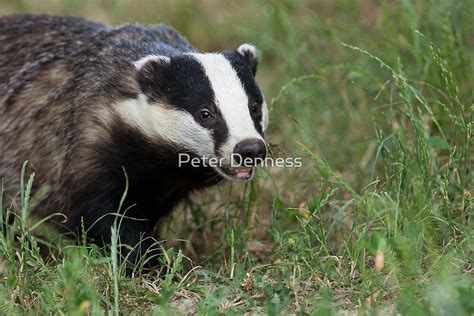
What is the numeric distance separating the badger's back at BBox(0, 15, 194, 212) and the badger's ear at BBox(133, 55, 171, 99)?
9 centimetres

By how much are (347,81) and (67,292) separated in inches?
105

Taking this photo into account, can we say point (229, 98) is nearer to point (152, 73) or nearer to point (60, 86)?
point (152, 73)

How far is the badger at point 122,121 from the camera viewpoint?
3.39m

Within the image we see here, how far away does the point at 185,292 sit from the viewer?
3.14 meters

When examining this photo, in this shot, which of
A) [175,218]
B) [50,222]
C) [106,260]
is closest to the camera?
[106,260]

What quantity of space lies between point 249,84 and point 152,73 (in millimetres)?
376

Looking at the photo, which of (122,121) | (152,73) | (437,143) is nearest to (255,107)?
(152,73)

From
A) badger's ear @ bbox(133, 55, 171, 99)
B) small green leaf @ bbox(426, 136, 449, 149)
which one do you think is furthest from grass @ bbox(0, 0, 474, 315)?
badger's ear @ bbox(133, 55, 171, 99)

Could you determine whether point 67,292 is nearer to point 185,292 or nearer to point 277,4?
point 185,292

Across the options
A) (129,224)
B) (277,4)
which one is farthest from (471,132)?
(277,4)

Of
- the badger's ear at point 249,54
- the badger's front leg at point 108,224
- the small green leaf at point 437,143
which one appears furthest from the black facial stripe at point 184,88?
the small green leaf at point 437,143

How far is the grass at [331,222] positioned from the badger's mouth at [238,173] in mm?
222

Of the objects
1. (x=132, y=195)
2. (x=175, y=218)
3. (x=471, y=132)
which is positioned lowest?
(x=175, y=218)

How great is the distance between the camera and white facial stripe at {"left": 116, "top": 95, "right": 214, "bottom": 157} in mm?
3400
